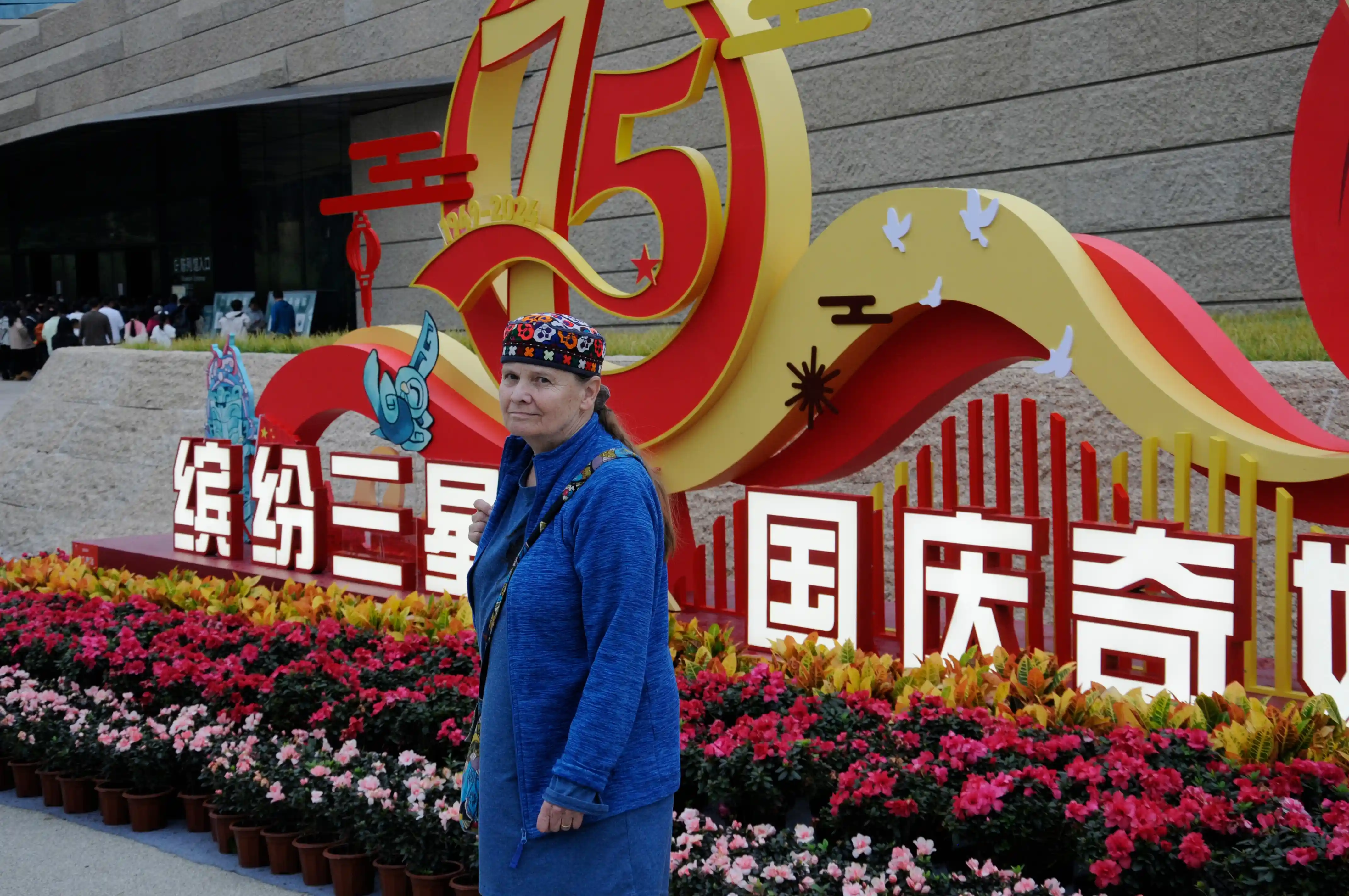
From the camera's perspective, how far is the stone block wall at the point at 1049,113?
11.3 m

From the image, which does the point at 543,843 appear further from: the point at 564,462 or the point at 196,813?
the point at 196,813

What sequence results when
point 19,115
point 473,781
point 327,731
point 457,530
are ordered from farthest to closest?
point 19,115
point 457,530
point 327,731
point 473,781

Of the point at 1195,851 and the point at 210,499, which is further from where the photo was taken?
the point at 210,499

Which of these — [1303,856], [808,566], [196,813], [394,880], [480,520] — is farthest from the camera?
[808,566]

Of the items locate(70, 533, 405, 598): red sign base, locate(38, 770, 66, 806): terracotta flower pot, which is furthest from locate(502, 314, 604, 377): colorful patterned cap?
locate(70, 533, 405, 598): red sign base

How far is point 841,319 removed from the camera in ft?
19.6

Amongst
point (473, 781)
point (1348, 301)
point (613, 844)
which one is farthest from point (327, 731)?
point (1348, 301)

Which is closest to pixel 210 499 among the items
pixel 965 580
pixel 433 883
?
pixel 433 883

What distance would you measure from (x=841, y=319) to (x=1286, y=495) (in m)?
2.06

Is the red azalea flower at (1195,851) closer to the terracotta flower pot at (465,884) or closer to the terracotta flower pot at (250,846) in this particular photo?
the terracotta flower pot at (465,884)

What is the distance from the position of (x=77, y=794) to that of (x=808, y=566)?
133 inches

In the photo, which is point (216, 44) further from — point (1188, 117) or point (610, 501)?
point (610, 501)

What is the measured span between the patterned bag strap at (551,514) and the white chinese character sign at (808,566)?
9.85 ft

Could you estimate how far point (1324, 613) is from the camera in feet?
15.0
